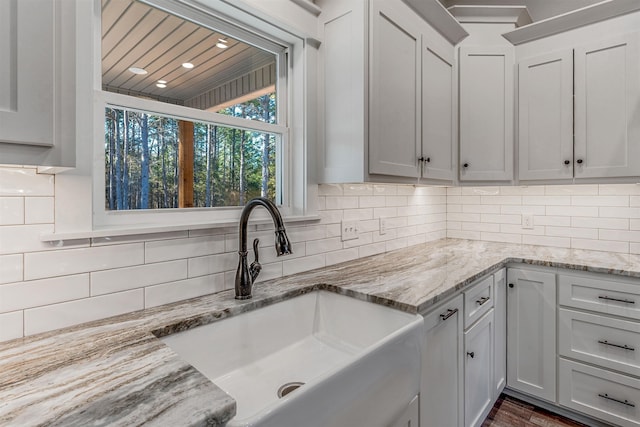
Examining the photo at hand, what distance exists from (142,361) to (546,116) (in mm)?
2446

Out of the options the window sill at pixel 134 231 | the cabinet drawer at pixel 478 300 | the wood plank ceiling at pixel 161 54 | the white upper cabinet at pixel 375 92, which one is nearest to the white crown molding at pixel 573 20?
the white upper cabinet at pixel 375 92

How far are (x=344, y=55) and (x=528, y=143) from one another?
1.40 metres

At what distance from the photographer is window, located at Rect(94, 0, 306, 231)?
1.13m

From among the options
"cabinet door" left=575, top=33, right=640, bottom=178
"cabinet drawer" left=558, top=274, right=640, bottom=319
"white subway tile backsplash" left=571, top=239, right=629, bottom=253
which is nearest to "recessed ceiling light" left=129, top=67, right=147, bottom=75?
"cabinet drawer" left=558, top=274, right=640, bottom=319

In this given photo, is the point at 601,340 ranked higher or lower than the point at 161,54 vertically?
lower

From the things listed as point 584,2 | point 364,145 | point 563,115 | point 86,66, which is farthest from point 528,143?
point 86,66

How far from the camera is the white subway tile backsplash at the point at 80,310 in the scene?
0.91 metres

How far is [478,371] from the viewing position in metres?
1.63

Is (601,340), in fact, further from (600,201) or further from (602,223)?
(600,201)

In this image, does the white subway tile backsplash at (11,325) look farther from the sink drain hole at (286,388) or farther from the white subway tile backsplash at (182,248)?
the sink drain hole at (286,388)

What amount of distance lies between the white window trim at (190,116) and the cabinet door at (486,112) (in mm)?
1152

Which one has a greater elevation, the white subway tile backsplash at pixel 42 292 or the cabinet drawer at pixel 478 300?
the white subway tile backsplash at pixel 42 292

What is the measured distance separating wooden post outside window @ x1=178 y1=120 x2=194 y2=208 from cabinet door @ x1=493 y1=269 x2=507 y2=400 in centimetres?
159

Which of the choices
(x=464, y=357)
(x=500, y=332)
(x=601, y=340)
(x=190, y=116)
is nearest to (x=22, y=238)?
(x=190, y=116)
